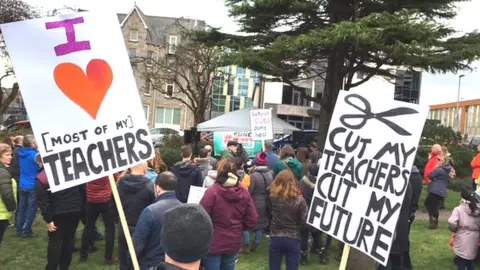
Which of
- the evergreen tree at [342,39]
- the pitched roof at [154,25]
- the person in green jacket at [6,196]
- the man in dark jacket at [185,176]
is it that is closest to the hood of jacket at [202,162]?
the man in dark jacket at [185,176]

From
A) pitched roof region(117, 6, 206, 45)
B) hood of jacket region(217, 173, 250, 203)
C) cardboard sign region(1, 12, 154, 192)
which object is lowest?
hood of jacket region(217, 173, 250, 203)

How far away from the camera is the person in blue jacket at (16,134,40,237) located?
8523mm

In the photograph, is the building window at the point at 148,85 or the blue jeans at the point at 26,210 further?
the building window at the point at 148,85

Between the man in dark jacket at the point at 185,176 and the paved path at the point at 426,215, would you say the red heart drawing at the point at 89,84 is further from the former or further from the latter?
the paved path at the point at 426,215

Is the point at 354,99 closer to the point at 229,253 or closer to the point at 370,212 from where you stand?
the point at 370,212

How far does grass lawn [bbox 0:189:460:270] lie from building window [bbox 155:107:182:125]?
4563 centimetres

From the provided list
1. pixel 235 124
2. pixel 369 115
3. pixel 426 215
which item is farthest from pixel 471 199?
pixel 235 124

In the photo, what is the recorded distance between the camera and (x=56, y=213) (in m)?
6.01

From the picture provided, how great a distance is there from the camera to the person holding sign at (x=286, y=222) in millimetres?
5805

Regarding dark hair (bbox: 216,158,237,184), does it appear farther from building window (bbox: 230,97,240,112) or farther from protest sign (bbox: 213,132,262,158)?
building window (bbox: 230,97,240,112)

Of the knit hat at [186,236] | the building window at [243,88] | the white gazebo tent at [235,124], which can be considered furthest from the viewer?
the building window at [243,88]

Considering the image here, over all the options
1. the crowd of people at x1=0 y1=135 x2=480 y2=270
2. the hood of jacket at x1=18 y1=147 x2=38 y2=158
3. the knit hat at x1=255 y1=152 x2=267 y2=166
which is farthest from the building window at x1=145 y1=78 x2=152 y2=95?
the knit hat at x1=255 y1=152 x2=267 y2=166

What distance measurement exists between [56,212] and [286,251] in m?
2.91

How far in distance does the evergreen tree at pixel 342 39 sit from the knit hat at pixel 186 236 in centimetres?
1174
